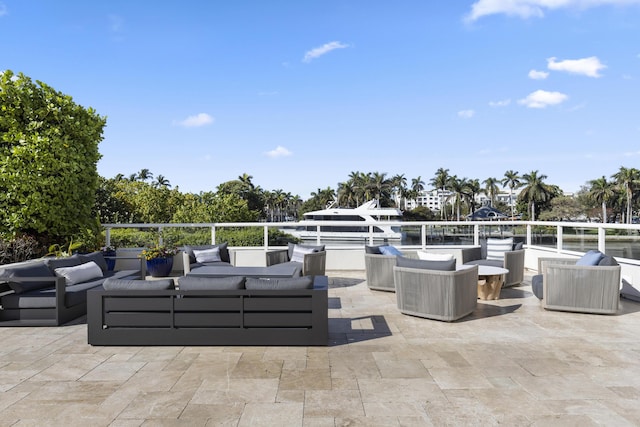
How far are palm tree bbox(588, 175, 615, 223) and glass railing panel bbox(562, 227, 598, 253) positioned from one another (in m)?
47.7

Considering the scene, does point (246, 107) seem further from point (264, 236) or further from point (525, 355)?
point (525, 355)

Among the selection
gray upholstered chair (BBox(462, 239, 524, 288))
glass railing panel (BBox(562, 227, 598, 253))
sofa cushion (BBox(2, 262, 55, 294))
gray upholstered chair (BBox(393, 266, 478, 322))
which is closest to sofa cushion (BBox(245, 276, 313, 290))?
gray upholstered chair (BBox(393, 266, 478, 322))

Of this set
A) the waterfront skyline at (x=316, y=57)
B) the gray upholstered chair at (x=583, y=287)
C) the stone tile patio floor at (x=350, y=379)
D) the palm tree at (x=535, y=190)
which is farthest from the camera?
the palm tree at (x=535, y=190)

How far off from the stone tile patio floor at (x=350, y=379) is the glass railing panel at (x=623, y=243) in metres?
1.82

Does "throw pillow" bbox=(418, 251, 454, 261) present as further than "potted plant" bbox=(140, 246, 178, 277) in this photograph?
No

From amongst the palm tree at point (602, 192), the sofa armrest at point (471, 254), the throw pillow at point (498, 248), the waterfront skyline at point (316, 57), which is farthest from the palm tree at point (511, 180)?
the sofa armrest at point (471, 254)

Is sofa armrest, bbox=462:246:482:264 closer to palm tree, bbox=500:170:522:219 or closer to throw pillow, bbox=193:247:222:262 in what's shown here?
throw pillow, bbox=193:247:222:262

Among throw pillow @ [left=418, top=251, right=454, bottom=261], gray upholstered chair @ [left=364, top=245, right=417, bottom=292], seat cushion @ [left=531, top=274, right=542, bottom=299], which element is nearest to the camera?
throw pillow @ [left=418, top=251, right=454, bottom=261]

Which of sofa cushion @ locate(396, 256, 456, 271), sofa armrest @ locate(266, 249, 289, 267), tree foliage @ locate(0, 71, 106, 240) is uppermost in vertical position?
tree foliage @ locate(0, 71, 106, 240)

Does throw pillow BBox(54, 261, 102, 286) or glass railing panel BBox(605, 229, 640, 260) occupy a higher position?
glass railing panel BBox(605, 229, 640, 260)

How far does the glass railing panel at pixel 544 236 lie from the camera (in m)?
7.40

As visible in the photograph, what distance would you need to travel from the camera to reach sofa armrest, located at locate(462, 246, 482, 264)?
6625 millimetres

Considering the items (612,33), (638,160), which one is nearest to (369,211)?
(612,33)

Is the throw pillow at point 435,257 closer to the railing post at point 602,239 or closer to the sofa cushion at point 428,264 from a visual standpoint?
the sofa cushion at point 428,264
